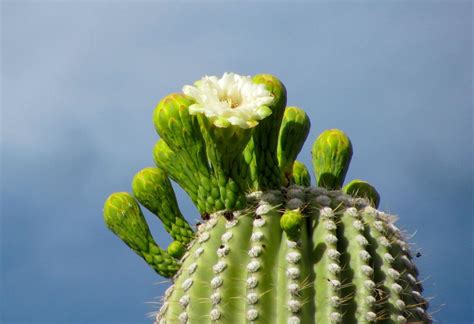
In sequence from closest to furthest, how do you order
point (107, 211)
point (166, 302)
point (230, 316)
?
1. point (230, 316)
2. point (166, 302)
3. point (107, 211)

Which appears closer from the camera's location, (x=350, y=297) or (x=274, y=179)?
(x=350, y=297)

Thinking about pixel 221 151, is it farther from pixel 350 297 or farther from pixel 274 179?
pixel 350 297

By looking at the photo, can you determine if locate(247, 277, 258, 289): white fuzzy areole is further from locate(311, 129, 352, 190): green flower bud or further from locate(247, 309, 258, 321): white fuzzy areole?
locate(311, 129, 352, 190): green flower bud

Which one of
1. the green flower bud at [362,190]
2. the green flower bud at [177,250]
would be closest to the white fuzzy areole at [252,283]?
the green flower bud at [177,250]

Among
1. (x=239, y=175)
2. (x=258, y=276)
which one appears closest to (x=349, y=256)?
(x=258, y=276)

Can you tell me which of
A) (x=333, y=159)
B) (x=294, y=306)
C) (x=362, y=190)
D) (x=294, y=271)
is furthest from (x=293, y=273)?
(x=362, y=190)

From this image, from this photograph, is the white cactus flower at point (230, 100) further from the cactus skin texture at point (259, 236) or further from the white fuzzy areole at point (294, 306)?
the white fuzzy areole at point (294, 306)
